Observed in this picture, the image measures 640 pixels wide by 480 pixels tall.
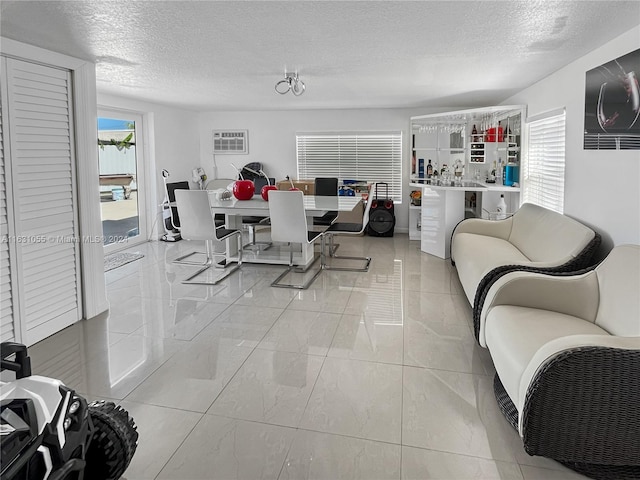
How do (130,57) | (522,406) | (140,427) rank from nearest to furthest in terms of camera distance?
(522,406) → (140,427) → (130,57)

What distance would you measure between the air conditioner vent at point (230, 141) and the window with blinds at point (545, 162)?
489cm

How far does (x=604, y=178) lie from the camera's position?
3.19 metres

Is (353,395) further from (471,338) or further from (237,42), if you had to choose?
(237,42)

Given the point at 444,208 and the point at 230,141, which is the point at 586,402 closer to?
the point at 444,208

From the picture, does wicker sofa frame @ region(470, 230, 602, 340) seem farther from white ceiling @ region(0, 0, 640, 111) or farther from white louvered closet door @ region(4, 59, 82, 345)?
white louvered closet door @ region(4, 59, 82, 345)

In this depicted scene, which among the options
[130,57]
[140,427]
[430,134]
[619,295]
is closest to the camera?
[140,427]

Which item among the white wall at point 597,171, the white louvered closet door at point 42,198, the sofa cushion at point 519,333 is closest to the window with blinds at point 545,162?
the white wall at point 597,171

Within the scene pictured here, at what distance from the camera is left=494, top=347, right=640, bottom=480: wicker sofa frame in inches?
70.9

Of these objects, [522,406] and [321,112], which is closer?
[522,406]

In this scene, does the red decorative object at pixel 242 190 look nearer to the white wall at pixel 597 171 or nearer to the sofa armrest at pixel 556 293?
the white wall at pixel 597 171

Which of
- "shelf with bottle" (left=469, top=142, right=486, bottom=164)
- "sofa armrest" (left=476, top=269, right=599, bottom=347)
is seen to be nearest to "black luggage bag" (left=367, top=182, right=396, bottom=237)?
"shelf with bottle" (left=469, top=142, right=486, bottom=164)

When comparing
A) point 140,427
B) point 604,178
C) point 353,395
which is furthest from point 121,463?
point 604,178

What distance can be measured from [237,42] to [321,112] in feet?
15.7

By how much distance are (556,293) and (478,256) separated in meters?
1.37
